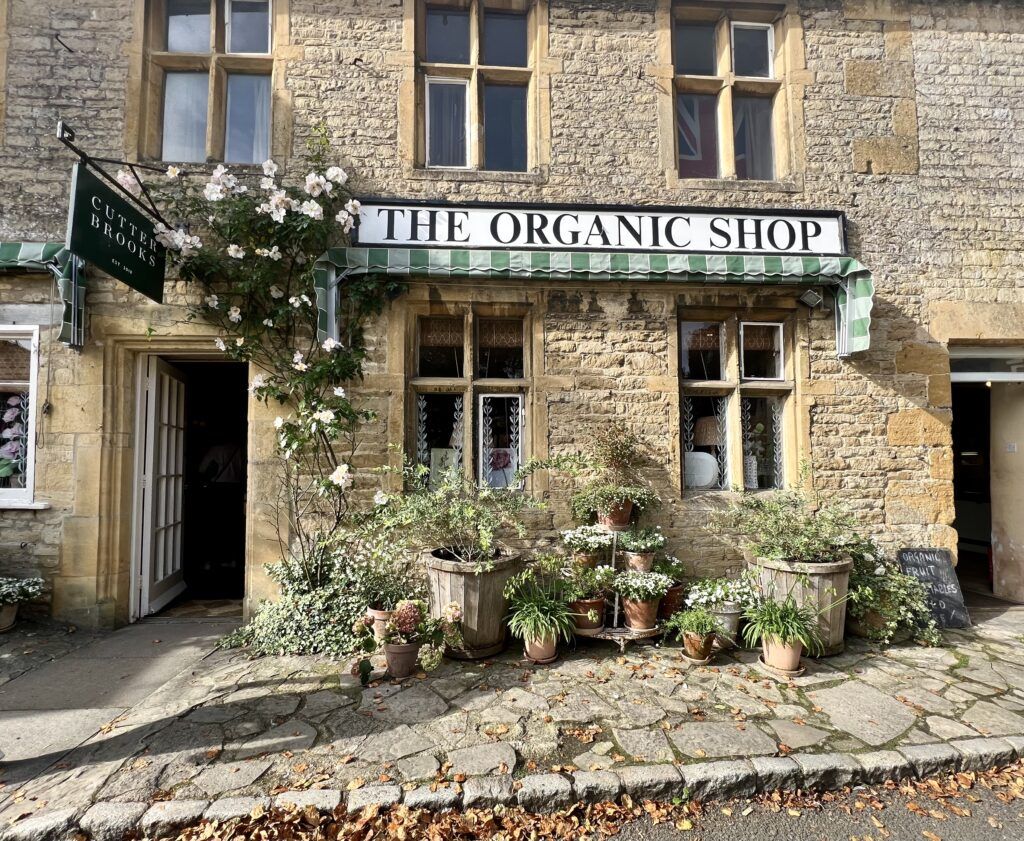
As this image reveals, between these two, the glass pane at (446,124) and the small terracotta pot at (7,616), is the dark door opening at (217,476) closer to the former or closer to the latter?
the small terracotta pot at (7,616)

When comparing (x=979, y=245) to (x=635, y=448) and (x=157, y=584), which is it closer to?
(x=635, y=448)

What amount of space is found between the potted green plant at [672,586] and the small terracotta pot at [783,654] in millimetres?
783

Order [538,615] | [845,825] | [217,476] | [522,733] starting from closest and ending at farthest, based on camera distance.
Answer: [845,825] → [522,733] → [538,615] → [217,476]

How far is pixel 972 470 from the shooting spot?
27.4 feet

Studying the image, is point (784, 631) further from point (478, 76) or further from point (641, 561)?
point (478, 76)

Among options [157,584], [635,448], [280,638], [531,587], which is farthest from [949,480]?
[157,584]

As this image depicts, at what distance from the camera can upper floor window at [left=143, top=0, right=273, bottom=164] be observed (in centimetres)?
543

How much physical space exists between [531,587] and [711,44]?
637 centimetres

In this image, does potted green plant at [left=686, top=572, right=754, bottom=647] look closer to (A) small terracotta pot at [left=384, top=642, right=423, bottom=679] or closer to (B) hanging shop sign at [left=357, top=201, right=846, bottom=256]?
(A) small terracotta pot at [left=384, top=642, right=423, bottom=679]

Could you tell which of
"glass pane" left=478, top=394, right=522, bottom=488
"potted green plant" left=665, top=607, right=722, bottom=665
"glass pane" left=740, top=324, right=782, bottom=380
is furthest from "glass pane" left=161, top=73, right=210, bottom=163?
"potted green plant" left=665, top=607, right=722, bottom=665

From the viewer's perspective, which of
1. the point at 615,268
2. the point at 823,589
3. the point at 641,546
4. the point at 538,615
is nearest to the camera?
the point at 538,615

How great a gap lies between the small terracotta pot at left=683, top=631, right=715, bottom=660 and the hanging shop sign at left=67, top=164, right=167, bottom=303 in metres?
5.38

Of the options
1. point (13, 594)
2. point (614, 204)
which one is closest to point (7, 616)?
point (13, 594)

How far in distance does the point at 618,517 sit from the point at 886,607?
2.46m
